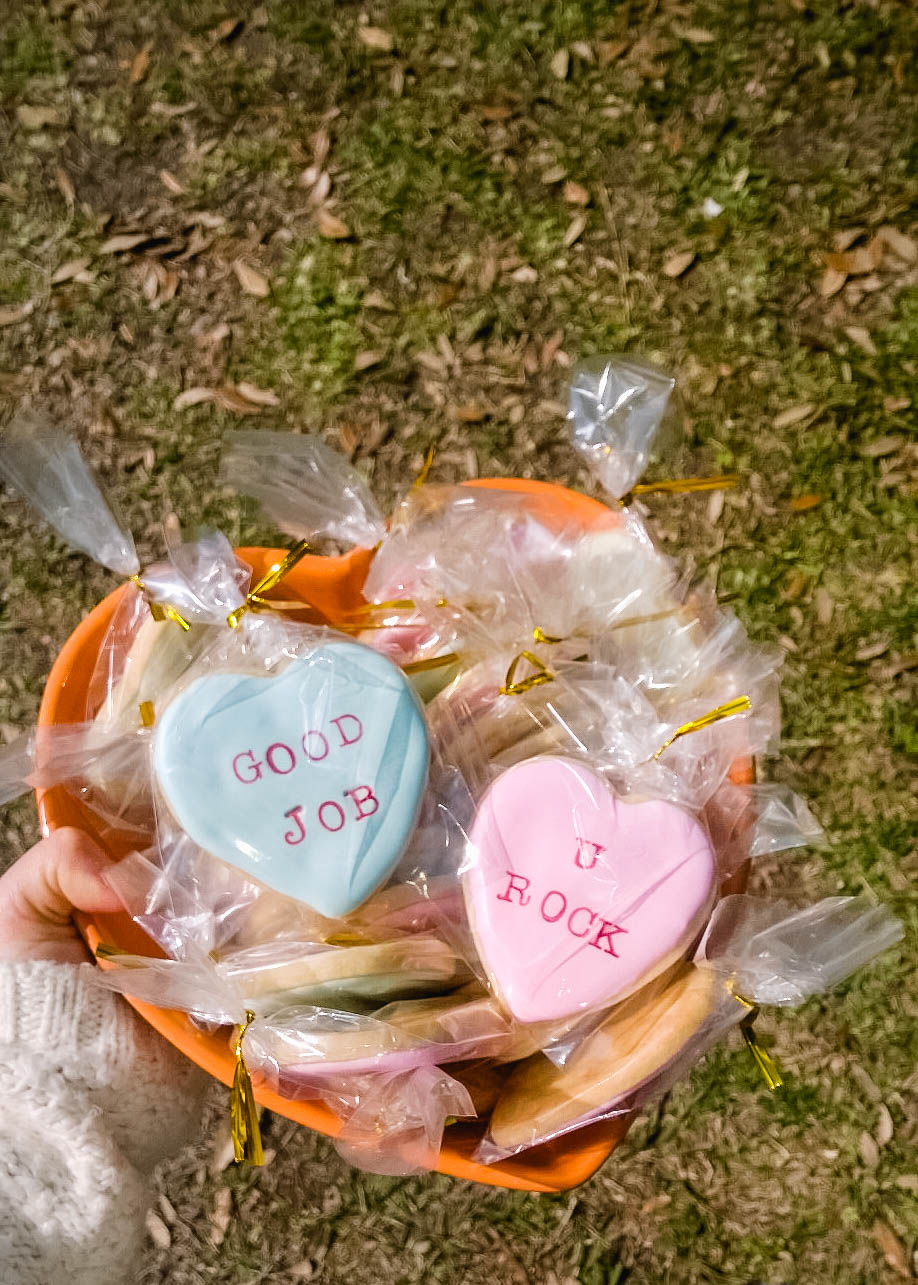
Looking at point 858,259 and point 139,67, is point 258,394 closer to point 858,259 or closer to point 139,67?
point 139,67

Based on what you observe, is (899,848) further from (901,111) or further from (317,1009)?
(901,111)

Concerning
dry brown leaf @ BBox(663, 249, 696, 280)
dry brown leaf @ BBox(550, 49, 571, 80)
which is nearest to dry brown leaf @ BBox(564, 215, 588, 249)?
dry brown leaf @ BBox(663, 249, 696, 280)

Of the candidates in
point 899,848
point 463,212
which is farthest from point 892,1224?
point 463,212

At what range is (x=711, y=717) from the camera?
32.6 inches

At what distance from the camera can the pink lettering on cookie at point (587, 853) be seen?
0.78 meters

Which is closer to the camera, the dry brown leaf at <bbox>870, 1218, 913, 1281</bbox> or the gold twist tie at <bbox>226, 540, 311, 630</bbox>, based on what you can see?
the gold twist tie at <bbox>226, 540, 311, 630</bbox>

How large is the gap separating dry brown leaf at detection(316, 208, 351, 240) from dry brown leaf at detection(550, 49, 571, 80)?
0.38 metres

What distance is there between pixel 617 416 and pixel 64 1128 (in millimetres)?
743

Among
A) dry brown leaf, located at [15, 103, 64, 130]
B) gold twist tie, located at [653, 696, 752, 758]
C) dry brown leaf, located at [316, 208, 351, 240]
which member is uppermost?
dry brown leaf, located at [15, 103, 64, 130]

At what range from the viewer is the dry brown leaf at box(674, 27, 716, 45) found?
1551 millimetres

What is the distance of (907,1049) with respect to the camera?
1348 mm

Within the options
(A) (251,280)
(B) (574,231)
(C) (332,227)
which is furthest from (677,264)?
(A) (251,280)

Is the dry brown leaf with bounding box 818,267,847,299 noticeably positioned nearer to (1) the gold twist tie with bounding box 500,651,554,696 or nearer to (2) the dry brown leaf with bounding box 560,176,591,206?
(2) the dry brown leaf with bounding box 560,176,591,206

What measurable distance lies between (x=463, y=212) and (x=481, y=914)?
42.2 inches
